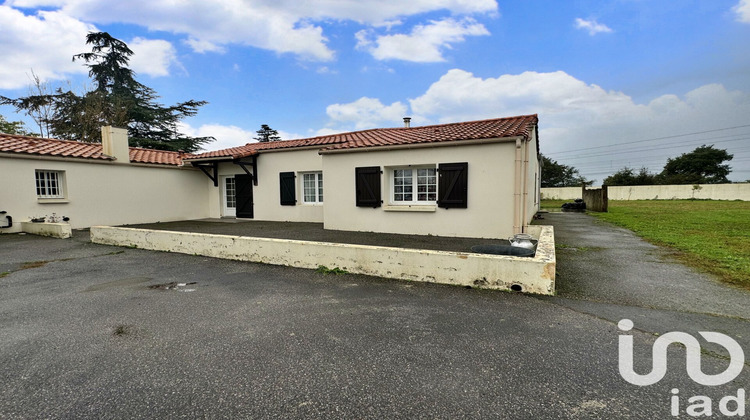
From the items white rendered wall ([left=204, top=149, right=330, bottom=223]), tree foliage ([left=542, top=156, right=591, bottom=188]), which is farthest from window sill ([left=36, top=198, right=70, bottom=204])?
tree foliage ([left=542, top=156, right=591, bottom=188])

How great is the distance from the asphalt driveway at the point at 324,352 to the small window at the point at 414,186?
16.1 feet

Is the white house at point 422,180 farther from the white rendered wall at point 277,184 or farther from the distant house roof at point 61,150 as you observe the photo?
the distant house roof at point 61,150

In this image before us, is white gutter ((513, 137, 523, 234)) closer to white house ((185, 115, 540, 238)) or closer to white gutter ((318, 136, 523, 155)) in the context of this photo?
white house ((185, 115, 540, 238))

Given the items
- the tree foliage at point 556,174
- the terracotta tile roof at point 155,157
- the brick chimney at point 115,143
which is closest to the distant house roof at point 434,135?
the terracotta tile roof at point 155,157

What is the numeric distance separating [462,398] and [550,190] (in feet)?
134

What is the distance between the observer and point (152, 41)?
14.2m

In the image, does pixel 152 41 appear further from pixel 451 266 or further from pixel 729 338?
pixel 729 338

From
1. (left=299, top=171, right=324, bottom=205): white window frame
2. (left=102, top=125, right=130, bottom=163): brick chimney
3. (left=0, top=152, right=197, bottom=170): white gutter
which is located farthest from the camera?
(left=299, top=171, right=324, bottom=205): white window frame

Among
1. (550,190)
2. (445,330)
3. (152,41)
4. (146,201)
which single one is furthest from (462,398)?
(550,190)

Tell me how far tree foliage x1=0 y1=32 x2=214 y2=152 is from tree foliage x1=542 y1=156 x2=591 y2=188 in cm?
4686

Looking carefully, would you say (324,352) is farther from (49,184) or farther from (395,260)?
(49,184)

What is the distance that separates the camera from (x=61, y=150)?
1118cm

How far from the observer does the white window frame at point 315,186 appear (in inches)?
490

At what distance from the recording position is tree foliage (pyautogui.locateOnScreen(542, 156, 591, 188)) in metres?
50.7
